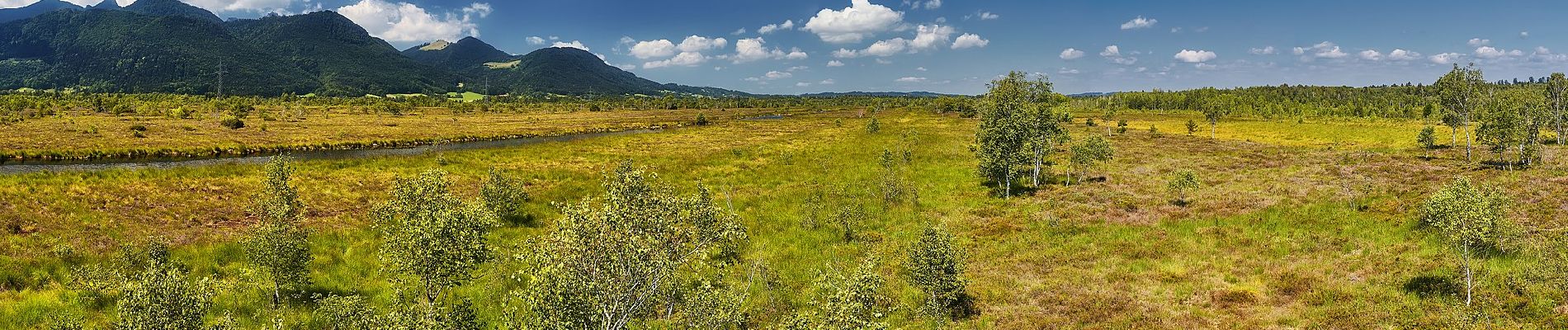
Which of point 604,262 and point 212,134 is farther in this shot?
point 212,134

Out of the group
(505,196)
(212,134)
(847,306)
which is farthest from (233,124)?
(847,306)

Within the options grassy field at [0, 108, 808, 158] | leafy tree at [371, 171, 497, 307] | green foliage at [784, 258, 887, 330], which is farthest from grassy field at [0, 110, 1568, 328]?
grassy field at [0, 108, 808, 158]

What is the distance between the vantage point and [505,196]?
99.8ft

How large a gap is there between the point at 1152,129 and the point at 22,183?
12920 cm

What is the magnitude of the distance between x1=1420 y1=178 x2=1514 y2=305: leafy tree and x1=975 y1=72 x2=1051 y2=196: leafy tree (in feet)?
58.1

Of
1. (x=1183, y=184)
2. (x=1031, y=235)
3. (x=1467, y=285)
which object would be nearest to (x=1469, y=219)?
(x=1467, y=285)

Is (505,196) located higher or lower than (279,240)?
lower

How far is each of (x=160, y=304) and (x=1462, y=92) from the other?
7000 cm

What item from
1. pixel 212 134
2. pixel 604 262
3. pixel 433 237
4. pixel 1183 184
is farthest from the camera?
pixel 212 134

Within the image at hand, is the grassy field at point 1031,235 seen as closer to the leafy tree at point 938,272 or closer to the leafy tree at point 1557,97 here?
the leafy tree at point 938,272

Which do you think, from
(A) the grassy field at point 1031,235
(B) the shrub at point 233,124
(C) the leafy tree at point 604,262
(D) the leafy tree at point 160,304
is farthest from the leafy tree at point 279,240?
(B) the shrub at point 233,124

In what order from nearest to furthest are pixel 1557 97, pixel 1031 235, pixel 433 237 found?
1. pixel 433 237
2. pixel 1031 235
3. pixel 1557 97

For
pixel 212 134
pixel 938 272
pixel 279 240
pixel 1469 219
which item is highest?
pixel 1469 219

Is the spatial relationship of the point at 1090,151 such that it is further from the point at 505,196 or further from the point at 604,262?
the point at 604,262
